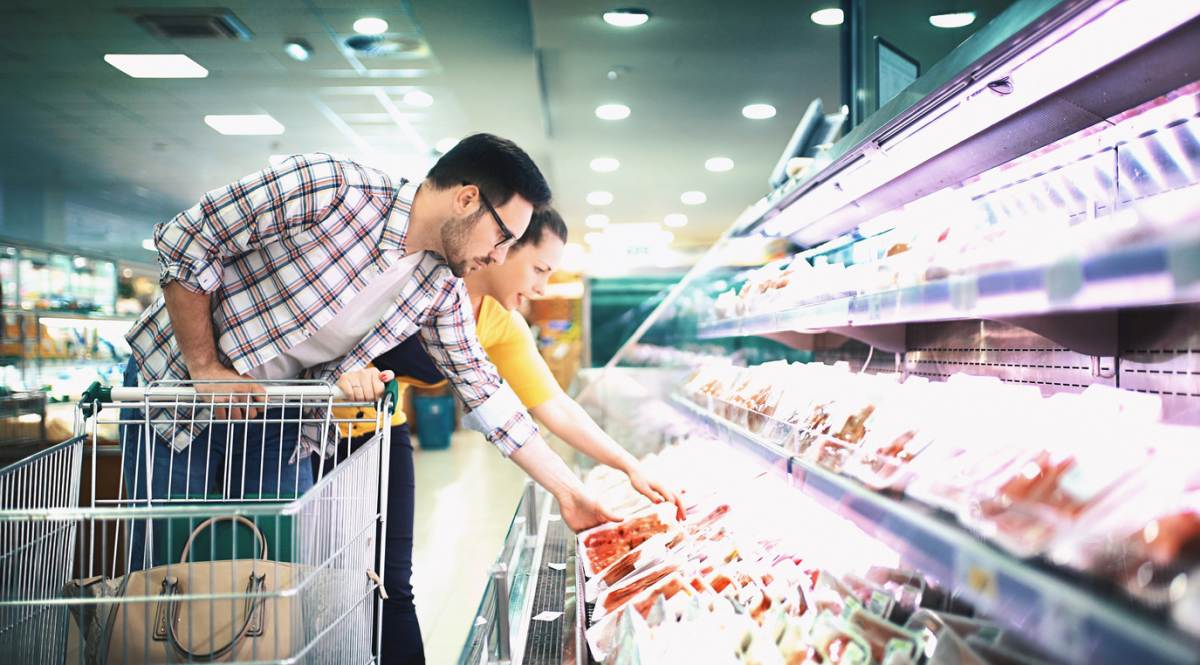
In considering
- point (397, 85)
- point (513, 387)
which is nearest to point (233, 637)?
point (513, 387)

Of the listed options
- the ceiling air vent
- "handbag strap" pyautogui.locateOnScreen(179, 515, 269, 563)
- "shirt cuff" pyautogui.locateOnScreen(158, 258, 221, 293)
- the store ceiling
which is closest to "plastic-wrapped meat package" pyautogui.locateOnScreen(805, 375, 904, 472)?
"handbag strap" pyautogui.locateOnScreen(179, 515, 269, 563)

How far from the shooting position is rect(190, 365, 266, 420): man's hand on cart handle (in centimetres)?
147

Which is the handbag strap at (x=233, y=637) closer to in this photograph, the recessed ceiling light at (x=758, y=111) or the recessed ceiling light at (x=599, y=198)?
the recessed ceiling light at (x=758, y=111)

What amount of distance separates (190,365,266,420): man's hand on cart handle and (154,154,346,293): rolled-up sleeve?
178 mm

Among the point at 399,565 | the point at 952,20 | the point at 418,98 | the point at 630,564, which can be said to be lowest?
the point at 399,565

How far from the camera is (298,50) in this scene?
5.09 metres

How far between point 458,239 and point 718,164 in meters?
7.30

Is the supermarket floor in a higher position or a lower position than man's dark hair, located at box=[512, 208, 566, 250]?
lower

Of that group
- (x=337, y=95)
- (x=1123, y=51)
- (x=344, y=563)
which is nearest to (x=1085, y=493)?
(x=1123, y=51)

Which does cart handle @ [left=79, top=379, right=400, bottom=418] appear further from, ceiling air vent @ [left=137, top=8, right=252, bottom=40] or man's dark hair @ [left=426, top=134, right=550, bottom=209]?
ceiling air vent @ [left=137, top=8, right=252, bottom=40]


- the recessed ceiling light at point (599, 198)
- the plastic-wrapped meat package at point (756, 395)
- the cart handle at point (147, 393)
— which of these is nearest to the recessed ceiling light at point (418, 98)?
the recessed ceiling light at point (599, 198)

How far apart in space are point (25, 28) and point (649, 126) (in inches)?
187

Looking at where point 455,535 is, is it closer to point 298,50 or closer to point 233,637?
point 298,50

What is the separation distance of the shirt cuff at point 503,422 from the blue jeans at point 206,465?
45 cm
